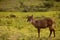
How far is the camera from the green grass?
203cm

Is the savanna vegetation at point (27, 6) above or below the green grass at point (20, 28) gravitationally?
above

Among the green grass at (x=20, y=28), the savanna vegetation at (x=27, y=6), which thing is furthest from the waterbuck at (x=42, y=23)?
the savanna vegetation at (x=27, y=6)

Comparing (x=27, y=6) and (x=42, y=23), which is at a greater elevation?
(x=27, y=6)

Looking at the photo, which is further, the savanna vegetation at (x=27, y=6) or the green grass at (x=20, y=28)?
the savanna vegetation at (x=27, y=6)

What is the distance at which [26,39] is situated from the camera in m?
2.00

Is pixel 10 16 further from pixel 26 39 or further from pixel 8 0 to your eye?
pixel 26 39

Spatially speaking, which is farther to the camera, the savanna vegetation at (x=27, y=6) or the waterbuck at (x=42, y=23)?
the savanna vegetation at (x=27, y=6)

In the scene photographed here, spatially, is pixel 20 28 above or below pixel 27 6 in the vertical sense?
below

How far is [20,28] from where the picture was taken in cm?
207

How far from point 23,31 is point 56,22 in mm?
420

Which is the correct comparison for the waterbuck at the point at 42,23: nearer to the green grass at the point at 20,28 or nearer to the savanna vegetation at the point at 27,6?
the green grass at the point at 20,28

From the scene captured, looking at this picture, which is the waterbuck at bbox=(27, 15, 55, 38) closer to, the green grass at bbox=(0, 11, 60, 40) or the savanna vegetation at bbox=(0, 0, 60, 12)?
the green grass at bbox=(0, 11, 60, 40)

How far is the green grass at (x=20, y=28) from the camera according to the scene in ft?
6.66

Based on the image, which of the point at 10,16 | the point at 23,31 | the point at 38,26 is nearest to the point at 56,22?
the point at 38,26
